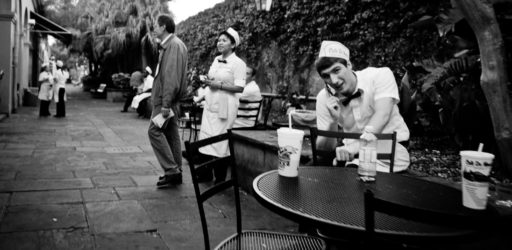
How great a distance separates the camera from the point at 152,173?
5281 mm

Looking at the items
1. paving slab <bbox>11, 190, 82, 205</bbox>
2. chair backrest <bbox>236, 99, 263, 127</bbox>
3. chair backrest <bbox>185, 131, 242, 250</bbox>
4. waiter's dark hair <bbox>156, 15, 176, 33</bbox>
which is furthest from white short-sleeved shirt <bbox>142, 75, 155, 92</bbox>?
chair backrest <bbox>185, 131, 242, 250</bbox>

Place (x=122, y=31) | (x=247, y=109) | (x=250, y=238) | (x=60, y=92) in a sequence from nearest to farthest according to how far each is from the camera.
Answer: (x=250, y=238) < (x=247, y=109) < (x=60, y=92) < (x=122, y=31)

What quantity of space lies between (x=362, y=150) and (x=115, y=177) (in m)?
3.67

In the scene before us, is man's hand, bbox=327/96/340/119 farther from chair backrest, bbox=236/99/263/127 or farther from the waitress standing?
chair backrest, bbox=236/99/263/127

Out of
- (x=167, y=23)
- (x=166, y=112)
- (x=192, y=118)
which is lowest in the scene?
(x=192, y=118)

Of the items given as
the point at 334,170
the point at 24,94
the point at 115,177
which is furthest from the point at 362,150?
the point at 24,94

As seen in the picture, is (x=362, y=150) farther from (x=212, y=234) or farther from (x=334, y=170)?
(x=212, y=234)

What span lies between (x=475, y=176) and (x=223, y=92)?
3.18 metres

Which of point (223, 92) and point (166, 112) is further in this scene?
point (223, 92)

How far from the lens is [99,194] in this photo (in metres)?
4.17

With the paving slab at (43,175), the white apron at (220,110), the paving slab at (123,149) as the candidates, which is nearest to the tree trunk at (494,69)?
the white apron at (220,110)

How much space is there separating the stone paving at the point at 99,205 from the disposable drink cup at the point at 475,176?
6.14 ft

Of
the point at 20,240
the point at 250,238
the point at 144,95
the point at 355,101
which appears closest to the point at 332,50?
the point at 355,101

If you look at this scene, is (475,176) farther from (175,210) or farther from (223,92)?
(223,92)
